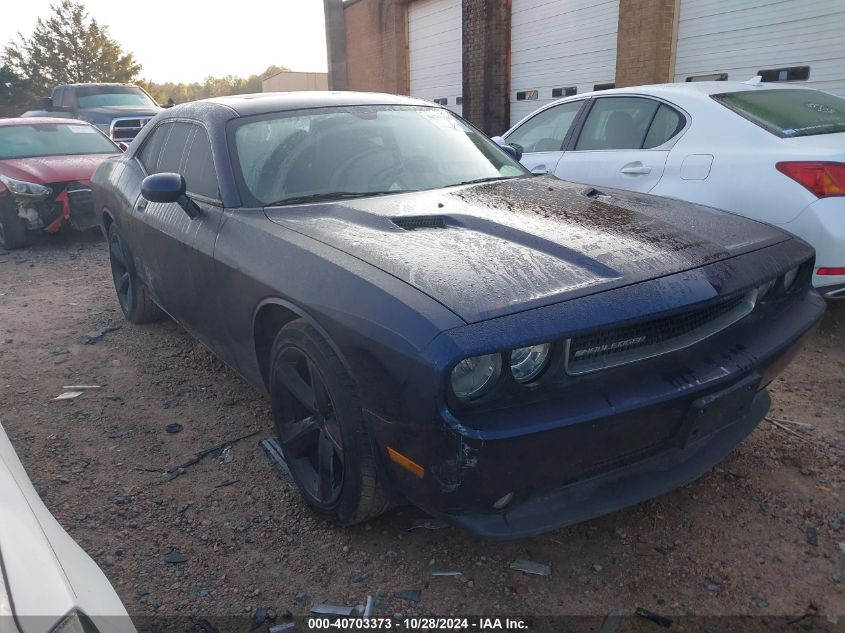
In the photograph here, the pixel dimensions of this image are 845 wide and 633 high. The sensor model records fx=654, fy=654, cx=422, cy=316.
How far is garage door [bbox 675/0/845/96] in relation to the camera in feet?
24.7

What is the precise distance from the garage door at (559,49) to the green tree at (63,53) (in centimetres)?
3441

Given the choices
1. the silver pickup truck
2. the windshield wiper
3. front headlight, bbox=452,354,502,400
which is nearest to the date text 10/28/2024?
front headlight, bbox=452,354,502,400

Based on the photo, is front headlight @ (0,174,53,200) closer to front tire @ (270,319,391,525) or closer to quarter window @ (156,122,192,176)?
quarter window @ (156,122,192,176)

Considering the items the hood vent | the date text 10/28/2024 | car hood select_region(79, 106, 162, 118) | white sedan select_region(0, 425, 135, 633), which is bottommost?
the date text 10/28/2024

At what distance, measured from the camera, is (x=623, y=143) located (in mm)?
4996

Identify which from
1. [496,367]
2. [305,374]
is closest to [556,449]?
[496,367]

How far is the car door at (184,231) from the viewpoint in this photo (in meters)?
→ 3.15

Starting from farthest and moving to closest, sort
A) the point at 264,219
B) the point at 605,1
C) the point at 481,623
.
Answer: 1. the point at 605,1
2. the point at 264,219
3. the point at 481,623

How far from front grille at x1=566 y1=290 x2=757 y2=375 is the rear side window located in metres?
1.97

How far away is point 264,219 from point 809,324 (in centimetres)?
226

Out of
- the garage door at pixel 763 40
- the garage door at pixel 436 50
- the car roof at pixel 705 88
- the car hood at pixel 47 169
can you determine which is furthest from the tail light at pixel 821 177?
the garage door at pixel 436 50

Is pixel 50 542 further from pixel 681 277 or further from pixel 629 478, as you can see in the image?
pixel 681 277

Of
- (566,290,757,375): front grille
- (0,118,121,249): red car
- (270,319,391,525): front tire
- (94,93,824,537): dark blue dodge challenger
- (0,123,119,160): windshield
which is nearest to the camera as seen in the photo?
(94,93,824,537): dark blue dodge challenger

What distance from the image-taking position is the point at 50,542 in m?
1.42
